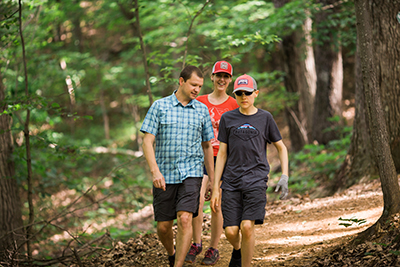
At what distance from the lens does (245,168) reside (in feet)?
11.0

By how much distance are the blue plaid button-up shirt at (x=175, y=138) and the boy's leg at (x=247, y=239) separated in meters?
0.80

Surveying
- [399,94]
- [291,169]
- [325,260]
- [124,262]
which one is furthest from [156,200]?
[291,169]

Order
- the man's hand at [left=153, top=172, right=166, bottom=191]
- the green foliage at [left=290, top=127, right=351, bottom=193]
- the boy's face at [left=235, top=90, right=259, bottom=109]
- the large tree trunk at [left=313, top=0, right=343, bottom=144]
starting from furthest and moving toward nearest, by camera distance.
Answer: the large tree trunk at [left=313, top=0, right=343, bottom=144], the green foliage at [left=290, top=127, right=351, bottom=193], the man's hand at [left=153, top=172, right=166, bottom=191], the boy's face at [left=235, top=90, right=259, bottom=109]

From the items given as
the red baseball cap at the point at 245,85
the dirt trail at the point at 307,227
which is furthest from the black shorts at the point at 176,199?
the red baseball cap at the point at 245,85

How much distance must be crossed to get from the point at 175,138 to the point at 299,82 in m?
8.91

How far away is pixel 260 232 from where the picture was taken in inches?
212

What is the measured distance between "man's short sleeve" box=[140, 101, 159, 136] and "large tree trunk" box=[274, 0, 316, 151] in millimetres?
8263

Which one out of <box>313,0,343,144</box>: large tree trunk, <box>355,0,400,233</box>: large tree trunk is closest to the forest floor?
<box>355,0,400,233</box>: large tree trunk

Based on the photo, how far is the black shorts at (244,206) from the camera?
10.7ft

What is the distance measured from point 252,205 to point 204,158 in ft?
3.10

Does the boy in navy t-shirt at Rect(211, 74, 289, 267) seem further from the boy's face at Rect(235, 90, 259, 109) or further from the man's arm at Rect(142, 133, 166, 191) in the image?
the man's arm at Rect(142, 133, 166, 191)

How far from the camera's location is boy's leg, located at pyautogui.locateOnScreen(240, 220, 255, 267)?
127 inches

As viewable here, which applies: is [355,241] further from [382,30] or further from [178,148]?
[382,30]

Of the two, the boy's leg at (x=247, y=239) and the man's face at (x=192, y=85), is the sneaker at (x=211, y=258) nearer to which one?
the boy's leg at (x=247, y=239)
